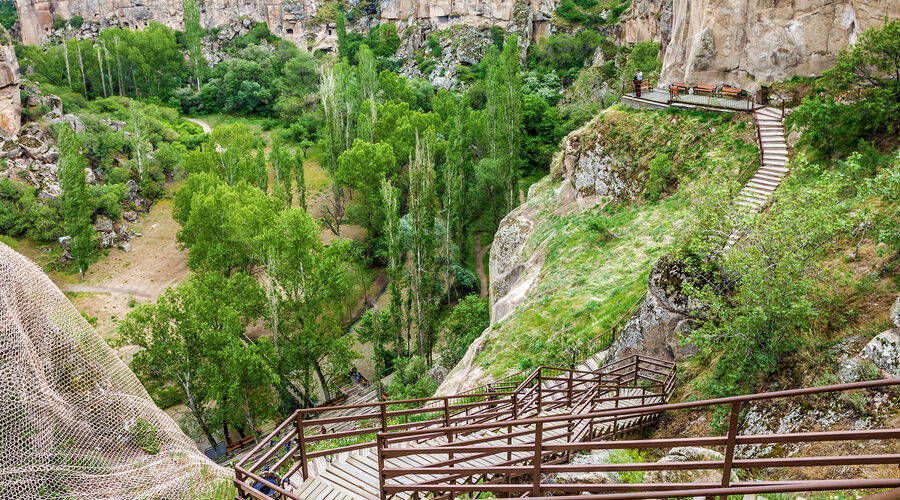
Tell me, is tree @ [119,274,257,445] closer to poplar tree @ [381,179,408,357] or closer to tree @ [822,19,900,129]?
poplar tree @ [381,179,408,357]

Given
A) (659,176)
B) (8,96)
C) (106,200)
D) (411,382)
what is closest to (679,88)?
(659,176)

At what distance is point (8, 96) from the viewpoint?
39.6 metres

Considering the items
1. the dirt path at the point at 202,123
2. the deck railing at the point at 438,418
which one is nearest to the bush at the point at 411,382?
the deck railing at the point at 438,418

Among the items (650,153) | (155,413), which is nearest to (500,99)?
(650,153)

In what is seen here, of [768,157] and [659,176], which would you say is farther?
[659,176]

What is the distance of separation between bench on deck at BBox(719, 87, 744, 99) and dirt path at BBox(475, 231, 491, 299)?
1784 centimetres

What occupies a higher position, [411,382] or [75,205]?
[75,205]

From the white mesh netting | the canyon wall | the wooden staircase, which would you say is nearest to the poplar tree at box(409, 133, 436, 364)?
the wooden staircase

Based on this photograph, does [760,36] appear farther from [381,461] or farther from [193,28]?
[193,28]

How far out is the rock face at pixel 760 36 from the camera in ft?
62.4

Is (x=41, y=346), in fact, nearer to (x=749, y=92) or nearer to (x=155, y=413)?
(x=155, y=413)

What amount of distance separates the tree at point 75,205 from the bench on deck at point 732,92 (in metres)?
36.6

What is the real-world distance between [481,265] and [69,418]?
97.9ft

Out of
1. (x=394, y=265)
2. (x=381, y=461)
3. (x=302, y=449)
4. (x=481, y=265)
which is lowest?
(x=481, y=265)
